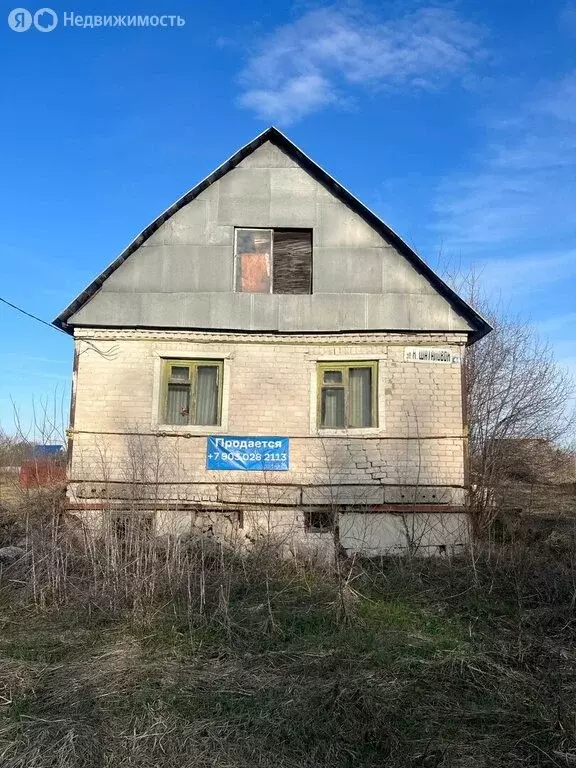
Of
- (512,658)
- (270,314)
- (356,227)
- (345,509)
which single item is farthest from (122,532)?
(356,227)

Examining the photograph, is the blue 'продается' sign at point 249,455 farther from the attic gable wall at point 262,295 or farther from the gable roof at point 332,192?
the gable roof at point 332,192

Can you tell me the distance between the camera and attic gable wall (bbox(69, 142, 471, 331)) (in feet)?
35.0

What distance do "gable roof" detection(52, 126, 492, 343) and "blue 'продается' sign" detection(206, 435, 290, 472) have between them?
327 cm

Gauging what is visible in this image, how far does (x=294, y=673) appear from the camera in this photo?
5344 mm

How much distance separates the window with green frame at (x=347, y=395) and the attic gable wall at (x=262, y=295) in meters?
0.72

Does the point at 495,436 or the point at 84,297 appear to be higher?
the point at 84,297

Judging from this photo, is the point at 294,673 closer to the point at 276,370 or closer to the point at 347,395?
the point at 347,395

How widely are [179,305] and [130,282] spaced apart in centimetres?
93

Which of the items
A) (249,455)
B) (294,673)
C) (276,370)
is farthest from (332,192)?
(294,673)

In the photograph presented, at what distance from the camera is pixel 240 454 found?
10391 millimetres

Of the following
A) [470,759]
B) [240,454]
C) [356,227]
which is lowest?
[470,759]

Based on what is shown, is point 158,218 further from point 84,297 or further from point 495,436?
point 495,436

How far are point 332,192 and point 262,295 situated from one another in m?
2.21

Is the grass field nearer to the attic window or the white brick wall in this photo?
the white brick wall
